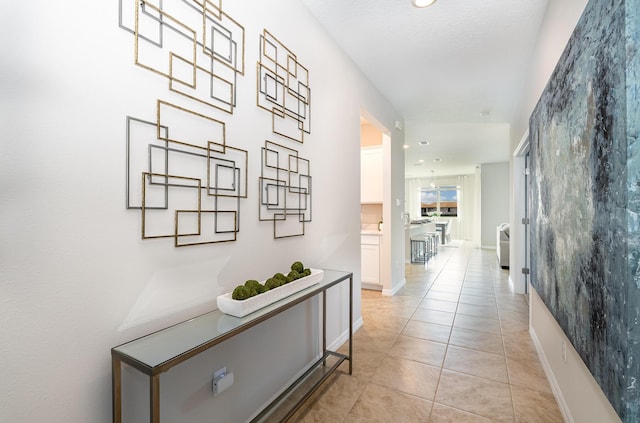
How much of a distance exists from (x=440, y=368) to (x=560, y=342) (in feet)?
2.69

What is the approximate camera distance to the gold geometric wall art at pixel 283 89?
1.78 metres

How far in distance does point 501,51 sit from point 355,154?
1591 mm

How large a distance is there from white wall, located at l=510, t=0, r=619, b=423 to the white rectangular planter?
1377 mm

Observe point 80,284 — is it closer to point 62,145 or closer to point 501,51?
point 62,145

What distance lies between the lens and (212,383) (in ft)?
4.70

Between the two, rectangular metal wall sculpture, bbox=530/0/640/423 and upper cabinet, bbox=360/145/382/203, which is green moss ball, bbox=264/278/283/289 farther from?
A: upper cabinet, bbox=360/145/382/203

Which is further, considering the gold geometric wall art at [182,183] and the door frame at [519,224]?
the door frame at [519,224]

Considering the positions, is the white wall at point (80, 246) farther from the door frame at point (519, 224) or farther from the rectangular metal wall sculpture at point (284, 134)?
the door frame at point (519, 224)

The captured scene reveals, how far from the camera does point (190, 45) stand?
1322mm

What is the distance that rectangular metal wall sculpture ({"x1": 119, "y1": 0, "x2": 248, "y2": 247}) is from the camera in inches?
45.1

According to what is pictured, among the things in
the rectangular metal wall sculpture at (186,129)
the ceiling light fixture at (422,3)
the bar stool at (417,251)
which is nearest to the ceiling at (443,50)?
the ceiling light fixture at (422,3)

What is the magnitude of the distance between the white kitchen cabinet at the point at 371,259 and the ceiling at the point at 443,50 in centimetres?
192

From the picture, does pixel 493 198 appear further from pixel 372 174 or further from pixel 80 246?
pixel 80 246

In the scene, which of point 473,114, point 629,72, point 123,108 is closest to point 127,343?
point 123,108
